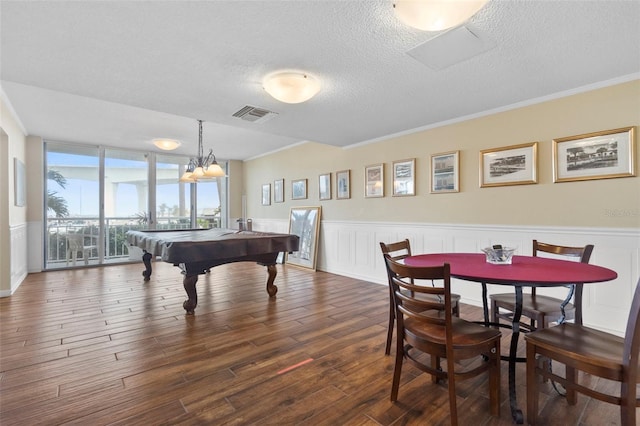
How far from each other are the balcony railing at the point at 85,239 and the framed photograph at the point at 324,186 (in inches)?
149

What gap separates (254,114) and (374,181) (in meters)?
2.21

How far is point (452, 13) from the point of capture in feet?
4.73

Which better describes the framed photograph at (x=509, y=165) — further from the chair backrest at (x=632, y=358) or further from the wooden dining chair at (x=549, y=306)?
the chair backrest at (x=632, y=358)

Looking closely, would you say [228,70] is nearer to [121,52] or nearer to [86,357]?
[121,52]

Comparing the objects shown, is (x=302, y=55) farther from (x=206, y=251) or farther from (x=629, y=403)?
(x=629, y=403)

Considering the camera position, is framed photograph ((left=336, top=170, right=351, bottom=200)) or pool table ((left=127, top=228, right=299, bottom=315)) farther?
framed photograph ((left=336, top=170, right=351, bottom=200))

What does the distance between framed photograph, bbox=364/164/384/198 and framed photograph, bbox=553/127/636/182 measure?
219cm

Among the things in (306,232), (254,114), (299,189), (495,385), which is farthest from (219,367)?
(299,189)

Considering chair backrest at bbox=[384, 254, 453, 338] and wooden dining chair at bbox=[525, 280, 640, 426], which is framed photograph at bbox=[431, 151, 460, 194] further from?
chair backrest at bbox=[384, 254, 453, 338]

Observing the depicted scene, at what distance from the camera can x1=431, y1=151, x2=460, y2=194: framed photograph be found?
12.4ft

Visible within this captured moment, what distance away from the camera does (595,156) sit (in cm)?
279

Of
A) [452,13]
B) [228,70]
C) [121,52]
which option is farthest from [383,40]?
[121,52]

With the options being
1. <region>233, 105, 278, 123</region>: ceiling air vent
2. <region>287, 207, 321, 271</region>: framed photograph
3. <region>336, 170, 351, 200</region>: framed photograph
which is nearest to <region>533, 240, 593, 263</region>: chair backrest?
<region>233, 105, 278, 123</region>: ceiling air vent

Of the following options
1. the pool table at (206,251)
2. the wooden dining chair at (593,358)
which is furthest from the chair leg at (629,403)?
the pool table at (206,251)
